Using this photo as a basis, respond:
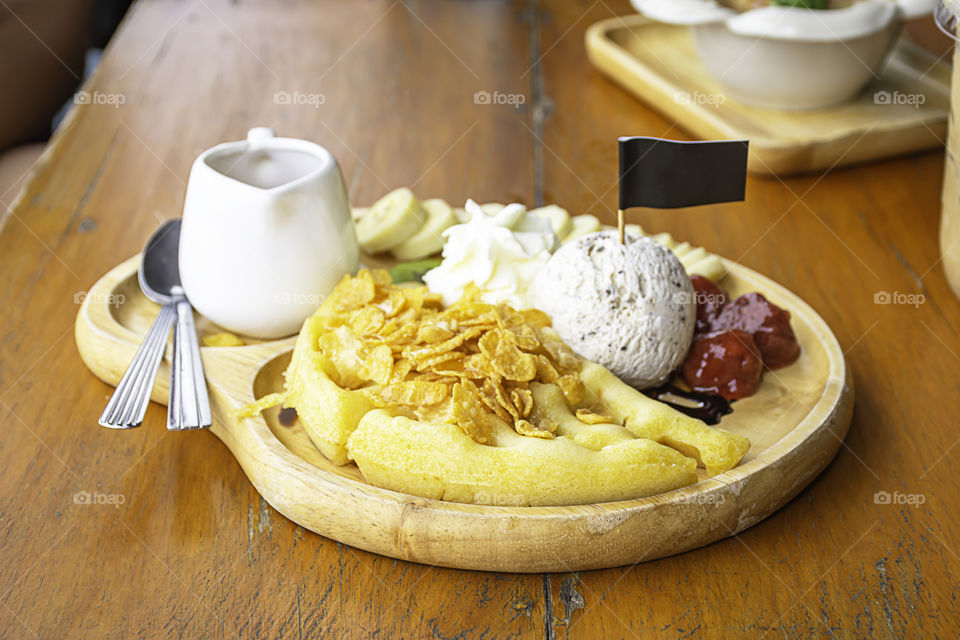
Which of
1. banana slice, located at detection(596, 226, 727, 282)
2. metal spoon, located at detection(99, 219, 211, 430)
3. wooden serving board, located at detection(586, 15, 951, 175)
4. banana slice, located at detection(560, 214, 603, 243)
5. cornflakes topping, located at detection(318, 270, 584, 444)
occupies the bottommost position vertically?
wooden serving board, located at detection(586, 15, 951, 175)

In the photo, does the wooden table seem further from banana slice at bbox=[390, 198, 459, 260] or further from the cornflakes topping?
banana slice at bbox=[390, 198, 459, 260]

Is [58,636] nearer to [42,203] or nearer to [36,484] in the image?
[36,484]

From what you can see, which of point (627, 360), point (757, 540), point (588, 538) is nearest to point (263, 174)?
point (627, 360)

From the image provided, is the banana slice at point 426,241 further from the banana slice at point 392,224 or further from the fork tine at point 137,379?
the fork tine at point 137,379

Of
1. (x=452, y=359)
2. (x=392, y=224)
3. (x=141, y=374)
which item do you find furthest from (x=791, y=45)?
(x=141, y=374)

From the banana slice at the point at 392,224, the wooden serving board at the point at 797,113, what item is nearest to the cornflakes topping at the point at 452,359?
the banana slice at the point at 392,224

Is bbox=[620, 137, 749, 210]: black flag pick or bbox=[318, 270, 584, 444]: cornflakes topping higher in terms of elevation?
bbox=[620, 137, 749, 210]: black flag pick

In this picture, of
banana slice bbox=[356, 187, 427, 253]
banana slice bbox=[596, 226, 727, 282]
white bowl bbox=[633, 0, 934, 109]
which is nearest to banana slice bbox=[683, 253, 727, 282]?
banana slice bbox=[596, 226, 727, 282]
